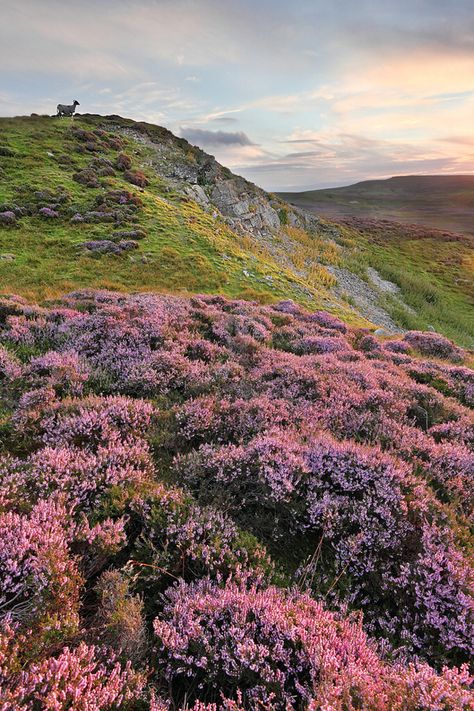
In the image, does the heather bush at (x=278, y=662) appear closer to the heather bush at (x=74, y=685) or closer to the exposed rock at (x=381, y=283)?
the heather bush at (x=74, y=685)

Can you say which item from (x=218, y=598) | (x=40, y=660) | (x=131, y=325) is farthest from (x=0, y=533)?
(x=131, y=325)

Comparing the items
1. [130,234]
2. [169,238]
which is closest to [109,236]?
[130,234]

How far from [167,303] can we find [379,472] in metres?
10.2

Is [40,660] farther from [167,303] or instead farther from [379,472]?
[167,303]

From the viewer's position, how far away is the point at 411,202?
146 metres

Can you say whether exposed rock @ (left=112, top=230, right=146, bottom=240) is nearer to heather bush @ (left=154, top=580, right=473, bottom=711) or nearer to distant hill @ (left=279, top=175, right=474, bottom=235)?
heather bush @ (left=154, top=580, right=473, bottom=711)

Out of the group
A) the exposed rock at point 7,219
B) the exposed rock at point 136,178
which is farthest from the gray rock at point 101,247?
the exposed rock at point 136,178

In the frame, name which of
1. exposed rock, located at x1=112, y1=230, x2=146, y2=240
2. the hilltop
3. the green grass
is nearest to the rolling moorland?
the hilltop

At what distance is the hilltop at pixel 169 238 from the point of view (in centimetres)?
2280

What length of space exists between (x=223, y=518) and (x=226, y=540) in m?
0.35

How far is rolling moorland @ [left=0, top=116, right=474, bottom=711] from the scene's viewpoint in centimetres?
278

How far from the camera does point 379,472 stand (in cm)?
528

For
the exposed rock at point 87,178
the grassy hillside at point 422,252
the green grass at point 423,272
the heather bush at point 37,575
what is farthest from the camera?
the grassy hillside at point 422,252

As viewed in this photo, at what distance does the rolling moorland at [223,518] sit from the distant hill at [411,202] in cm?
10126
